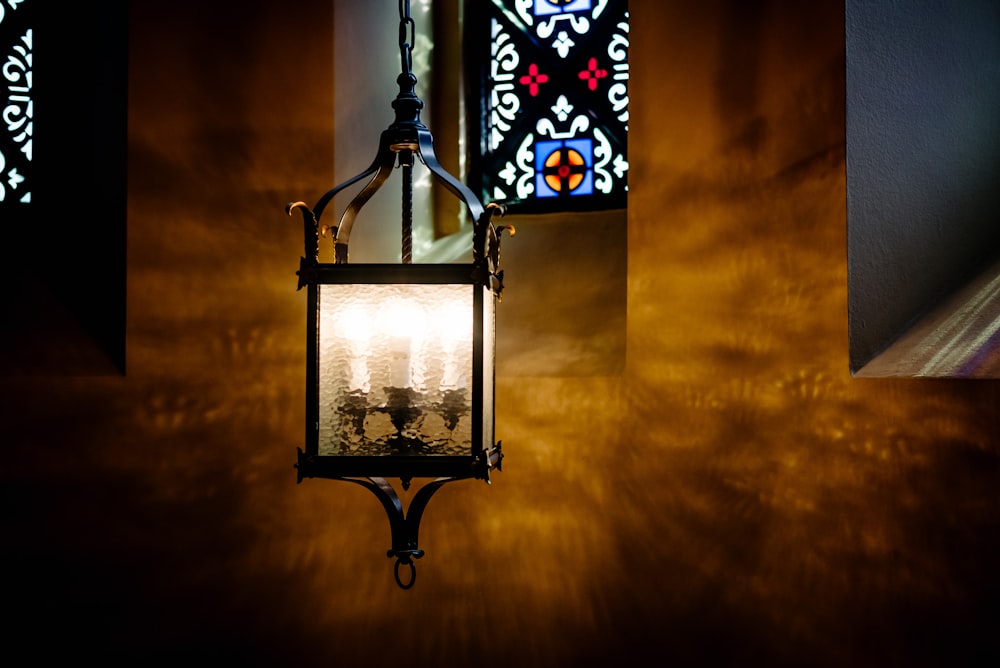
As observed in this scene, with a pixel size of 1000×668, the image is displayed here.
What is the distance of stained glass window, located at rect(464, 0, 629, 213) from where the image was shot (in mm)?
2850

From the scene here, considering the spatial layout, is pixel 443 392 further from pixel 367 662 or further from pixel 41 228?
pixel 41 228

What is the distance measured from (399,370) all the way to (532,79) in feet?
4.96

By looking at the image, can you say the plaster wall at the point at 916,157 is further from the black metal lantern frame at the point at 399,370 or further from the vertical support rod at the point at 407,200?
the vertical support rod at the point at 407,200

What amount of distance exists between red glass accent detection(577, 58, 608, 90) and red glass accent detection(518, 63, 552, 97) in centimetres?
16

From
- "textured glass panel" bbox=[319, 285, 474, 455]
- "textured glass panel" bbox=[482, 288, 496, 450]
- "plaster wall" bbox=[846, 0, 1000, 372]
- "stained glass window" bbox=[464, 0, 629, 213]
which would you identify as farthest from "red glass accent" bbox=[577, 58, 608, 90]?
"textured glass panel" bbox=[319, 285, 474, 455]

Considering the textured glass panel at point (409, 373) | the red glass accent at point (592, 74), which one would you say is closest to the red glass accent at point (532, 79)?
the red glass accent at point (592, 74)

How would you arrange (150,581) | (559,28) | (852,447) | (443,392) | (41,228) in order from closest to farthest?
(443,392)
(852,447)
(150,581)
(41,228)
(559,28)

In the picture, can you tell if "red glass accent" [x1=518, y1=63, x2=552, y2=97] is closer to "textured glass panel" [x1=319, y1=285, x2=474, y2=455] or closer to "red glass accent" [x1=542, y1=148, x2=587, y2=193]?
"red glass accent" [x1=542, y1=148, x2=587, y2=193]

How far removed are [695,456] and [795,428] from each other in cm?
27

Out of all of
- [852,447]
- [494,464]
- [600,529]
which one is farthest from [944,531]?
[494,464]

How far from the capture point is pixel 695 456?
88.1 inches

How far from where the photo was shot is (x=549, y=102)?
2916 millimetres

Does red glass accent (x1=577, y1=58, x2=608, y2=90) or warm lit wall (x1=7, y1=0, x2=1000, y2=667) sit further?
red glass accent (x1=577, y1=58, x2=608, y2=90)

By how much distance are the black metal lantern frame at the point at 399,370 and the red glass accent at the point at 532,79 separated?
1.23 m
